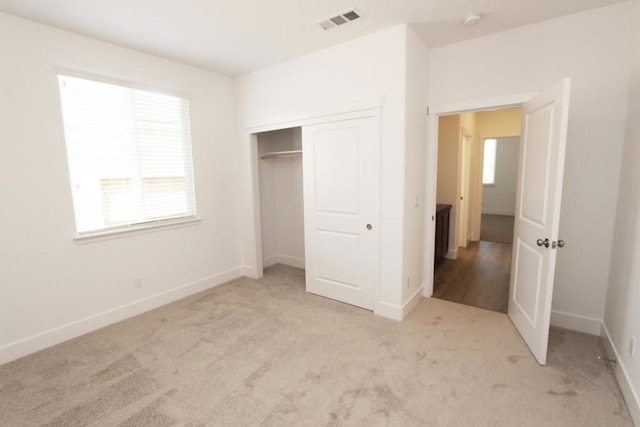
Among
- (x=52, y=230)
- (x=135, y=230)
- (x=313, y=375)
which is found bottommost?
(x=313, y=375)

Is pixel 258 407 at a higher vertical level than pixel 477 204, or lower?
lower

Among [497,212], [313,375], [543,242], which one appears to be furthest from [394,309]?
[497,212]

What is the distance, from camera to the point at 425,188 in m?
3.36

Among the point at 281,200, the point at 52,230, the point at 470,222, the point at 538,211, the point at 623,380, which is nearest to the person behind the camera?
the point at 623,380

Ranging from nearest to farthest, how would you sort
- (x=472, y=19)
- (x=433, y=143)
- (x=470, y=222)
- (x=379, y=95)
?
1. (x=472, y=19)
2. (x=379, y=95)
3. (x=433, y=143)
4. (x=470, y=222)

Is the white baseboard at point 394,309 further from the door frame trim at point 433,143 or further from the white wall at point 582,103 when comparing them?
the white wall at point 582,103

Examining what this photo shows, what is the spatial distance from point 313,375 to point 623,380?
2.08 meters

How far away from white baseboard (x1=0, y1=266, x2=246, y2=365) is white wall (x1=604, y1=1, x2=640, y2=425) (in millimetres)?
3997

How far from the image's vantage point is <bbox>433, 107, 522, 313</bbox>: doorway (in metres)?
3.70

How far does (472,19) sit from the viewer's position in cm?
252

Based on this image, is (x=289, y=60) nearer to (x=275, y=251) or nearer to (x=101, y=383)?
(x=275, y=251)

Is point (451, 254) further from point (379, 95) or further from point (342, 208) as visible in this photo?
point (379, 95)

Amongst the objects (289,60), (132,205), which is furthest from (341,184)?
(132,205)

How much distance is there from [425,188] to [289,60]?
218cm
